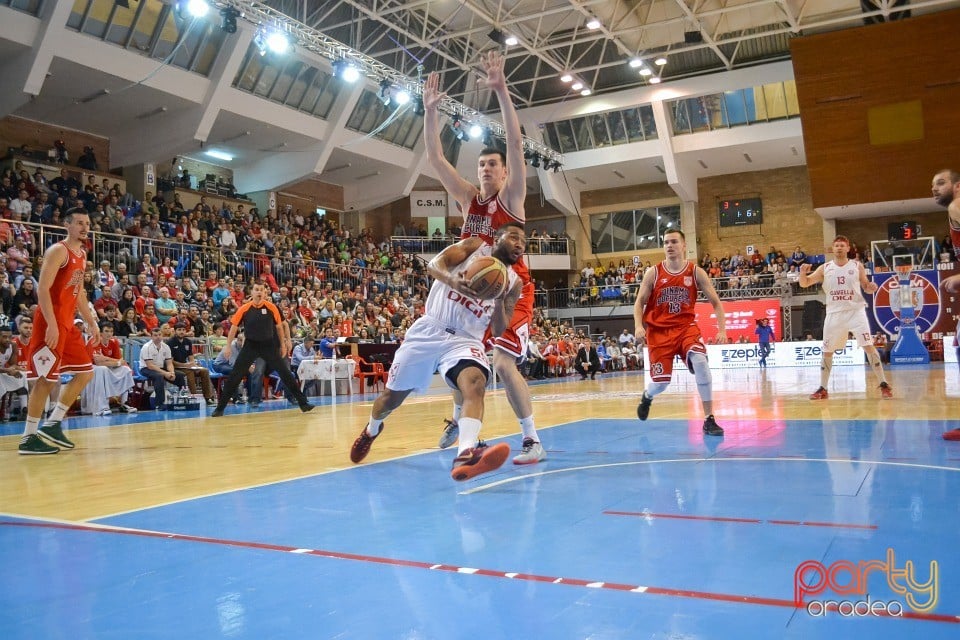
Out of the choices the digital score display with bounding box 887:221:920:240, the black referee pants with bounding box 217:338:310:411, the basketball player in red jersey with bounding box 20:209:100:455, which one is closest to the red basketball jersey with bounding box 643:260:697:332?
the basketball player in red jersey with bounding box 20:209:100:455

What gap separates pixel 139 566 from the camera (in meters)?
2.70

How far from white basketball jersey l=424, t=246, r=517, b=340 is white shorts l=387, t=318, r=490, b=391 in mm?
39

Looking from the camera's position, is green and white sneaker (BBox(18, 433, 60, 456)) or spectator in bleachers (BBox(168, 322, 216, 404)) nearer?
green and white sneaker (BBox(18, 433, 60, 456))

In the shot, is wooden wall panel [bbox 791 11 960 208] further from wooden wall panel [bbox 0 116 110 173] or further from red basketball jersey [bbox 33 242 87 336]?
red basketball jersey [bbox 33 242 87 336]

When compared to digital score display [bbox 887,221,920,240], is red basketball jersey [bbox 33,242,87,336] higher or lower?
lower

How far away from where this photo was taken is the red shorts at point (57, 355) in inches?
255

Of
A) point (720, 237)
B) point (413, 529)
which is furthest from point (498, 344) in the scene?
point (720, 237)

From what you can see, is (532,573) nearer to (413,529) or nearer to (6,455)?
(413,529)

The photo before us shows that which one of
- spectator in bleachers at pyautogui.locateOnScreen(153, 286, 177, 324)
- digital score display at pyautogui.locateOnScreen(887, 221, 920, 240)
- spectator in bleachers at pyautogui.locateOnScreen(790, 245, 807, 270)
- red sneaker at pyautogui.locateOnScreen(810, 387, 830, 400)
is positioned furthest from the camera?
spectator in bleachers at pyautogui.locateOnScreen(790, 245, 807, 270)

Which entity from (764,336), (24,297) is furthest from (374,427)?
(764,336)

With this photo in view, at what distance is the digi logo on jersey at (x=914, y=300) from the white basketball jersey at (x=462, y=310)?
75.2 ft

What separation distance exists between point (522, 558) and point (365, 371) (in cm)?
1589

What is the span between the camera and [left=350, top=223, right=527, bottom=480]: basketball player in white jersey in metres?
4.24

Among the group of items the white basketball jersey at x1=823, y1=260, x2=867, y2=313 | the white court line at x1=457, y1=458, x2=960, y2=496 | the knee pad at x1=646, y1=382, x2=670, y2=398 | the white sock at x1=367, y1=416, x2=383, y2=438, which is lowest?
the white court line at x1=457, y1=458, x2=960, y2=496
